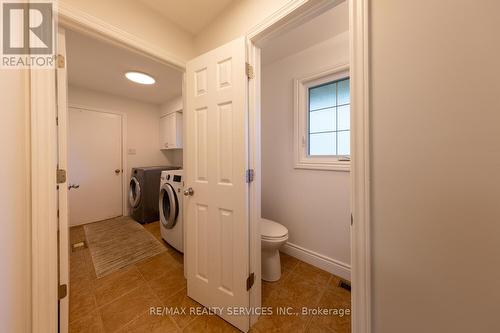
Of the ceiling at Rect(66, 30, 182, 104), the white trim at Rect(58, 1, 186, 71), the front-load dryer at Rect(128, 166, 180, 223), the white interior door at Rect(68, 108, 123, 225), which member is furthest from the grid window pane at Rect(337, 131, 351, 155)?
the white interior door at Rect(68, 108, 123, 225)

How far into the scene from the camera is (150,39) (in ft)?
4.33

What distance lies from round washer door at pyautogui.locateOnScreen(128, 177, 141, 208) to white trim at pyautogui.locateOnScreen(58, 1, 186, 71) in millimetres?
2424

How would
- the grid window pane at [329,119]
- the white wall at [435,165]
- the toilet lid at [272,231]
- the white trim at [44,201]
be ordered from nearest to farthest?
the white wall at [435,165] → the white trim at [44,201] → the toilet lid at [272,231] → the grid window pane at [329,119]

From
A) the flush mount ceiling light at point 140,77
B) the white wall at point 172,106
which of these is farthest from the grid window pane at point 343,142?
the white wall at point 172,106

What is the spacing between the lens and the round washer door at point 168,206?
2.03 m

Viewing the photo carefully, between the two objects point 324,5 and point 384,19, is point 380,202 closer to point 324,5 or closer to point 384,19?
point 384,19

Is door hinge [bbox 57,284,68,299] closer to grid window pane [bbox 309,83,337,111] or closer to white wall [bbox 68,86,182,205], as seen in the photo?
grid window pane [bbox 309,83,337,111]

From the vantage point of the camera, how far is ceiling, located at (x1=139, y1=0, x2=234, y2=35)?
4.23ft

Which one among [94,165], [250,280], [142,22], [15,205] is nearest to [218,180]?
[250,280]

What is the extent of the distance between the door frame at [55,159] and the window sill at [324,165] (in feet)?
2.78

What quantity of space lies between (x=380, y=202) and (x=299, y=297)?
1.18 metres

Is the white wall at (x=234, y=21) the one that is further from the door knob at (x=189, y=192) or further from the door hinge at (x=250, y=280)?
the door hinge at (x=250, y=280)

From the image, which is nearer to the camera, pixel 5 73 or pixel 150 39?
pixel 5 73

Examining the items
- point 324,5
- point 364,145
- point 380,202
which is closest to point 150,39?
point 324,5
